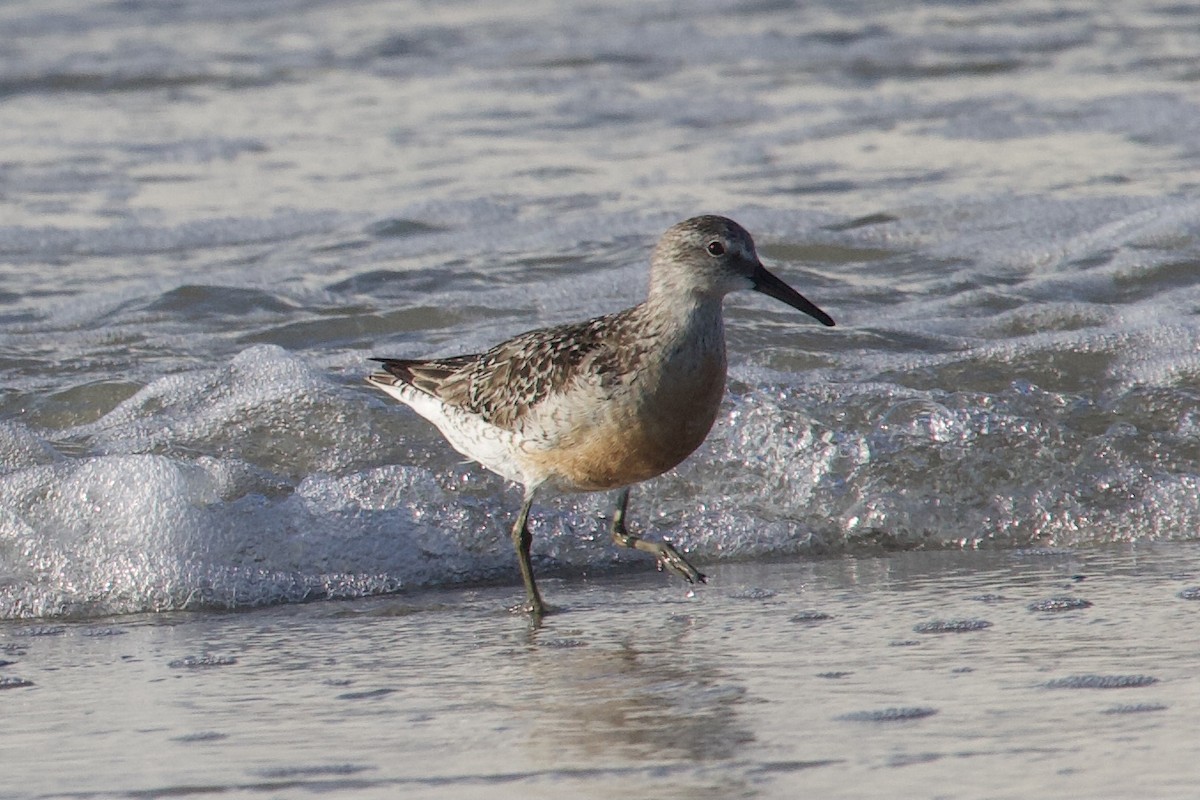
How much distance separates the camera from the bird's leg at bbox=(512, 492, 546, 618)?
616 centimetres

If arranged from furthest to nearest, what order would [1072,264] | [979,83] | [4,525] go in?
[979,83], [1072,264], [4,525]

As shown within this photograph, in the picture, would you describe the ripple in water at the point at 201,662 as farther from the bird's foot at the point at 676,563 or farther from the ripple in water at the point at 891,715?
the ripple in water at the point at 891,715

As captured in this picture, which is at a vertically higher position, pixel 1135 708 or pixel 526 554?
pixel 526 554

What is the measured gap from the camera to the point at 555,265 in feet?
34.6

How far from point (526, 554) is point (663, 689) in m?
1.33

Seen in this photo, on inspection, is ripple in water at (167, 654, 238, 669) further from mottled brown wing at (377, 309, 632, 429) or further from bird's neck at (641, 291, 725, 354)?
bird's neck at (641, 291, 725, 354)

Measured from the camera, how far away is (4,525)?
663cm

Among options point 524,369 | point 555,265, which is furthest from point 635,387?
point 555,265

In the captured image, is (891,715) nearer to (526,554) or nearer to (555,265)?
(526,554)

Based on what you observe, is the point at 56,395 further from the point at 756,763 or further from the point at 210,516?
the point at 756,763

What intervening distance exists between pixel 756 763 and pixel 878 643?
1.19 m

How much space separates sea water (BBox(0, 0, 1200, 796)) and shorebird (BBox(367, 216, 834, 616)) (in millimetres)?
448

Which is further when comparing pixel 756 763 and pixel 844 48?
pixel 844 48

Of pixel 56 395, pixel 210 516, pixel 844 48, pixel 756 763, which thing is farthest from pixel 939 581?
pixel 844 48
